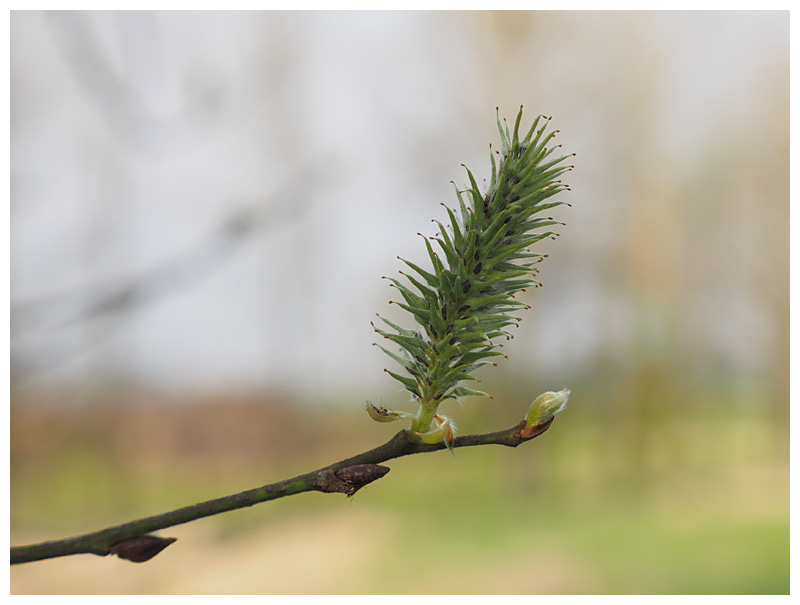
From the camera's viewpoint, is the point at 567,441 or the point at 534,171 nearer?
the point at 534,171

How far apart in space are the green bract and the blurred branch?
3 centimetres

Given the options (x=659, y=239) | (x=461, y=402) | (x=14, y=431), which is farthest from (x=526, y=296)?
(x=461, y=402)

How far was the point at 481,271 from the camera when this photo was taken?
0.55 m

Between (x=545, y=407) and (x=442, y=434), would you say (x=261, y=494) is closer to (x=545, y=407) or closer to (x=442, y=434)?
(x=442, y=434)

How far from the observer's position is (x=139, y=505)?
561cm

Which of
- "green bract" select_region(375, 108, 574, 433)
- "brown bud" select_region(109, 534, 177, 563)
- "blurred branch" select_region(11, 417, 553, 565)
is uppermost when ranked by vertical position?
"green bract" select_region(375, 108, 574, 433)

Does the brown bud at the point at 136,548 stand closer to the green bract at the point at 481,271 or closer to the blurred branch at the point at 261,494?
the blurred branch at the point at 261,494

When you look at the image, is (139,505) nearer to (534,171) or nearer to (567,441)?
(567,441)

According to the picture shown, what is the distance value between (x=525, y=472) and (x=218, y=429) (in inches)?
121

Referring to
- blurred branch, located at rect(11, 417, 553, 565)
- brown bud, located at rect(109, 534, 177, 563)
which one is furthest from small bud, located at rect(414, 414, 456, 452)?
brown bud, located at rect(109, 534, 177, 563)

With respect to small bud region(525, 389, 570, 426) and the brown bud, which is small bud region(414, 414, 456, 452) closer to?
small bud region(525, 389, 570, 426)

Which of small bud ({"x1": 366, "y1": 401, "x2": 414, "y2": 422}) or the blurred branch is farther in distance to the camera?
small bud ({"x1": 366, "y1": 401, "x2": 414, "y2": 422})

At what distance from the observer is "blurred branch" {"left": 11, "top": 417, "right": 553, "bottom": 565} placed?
518 millimetres

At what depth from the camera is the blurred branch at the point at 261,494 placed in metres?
0.52
